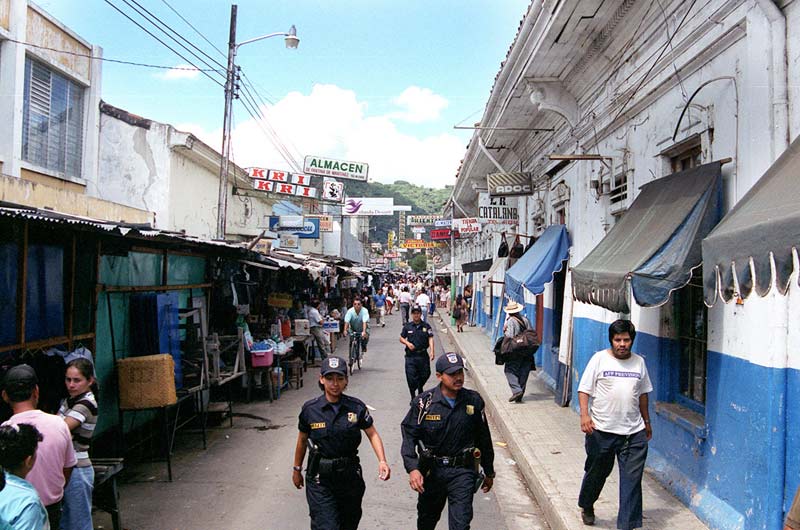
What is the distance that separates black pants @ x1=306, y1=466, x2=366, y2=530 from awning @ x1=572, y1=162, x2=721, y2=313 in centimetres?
261

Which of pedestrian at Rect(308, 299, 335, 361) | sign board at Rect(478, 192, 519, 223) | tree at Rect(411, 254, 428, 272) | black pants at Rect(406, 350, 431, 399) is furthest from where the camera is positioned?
tree at Rect(411, 254, 428, 272)

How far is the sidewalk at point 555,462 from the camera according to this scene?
5410mm

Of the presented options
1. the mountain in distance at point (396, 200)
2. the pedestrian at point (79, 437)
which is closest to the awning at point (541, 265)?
the pedestrian at point (79, 437)

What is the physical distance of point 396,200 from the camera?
89.9m

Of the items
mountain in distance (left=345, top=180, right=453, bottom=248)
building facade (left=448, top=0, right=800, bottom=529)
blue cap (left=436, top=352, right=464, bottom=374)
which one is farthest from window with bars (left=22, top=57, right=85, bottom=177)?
mountain in distance (left=345, top=180, right=453, bottom=248)

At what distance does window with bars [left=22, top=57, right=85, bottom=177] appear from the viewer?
11.9m

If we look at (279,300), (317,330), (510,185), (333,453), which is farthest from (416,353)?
(317,330)

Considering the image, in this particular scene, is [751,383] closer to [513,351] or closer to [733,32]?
[733,32]

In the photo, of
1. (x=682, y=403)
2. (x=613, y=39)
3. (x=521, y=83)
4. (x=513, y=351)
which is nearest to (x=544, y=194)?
(x=521, y=83)

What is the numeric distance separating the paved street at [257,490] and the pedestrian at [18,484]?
2924 millimetres

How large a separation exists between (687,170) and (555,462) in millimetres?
3549

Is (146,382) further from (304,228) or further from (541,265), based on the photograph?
(304,228)

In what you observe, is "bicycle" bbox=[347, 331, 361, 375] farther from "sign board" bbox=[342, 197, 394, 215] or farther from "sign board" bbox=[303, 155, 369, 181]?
"sign board" bbox=[303, 155, 369, 181]

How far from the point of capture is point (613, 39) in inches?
316
